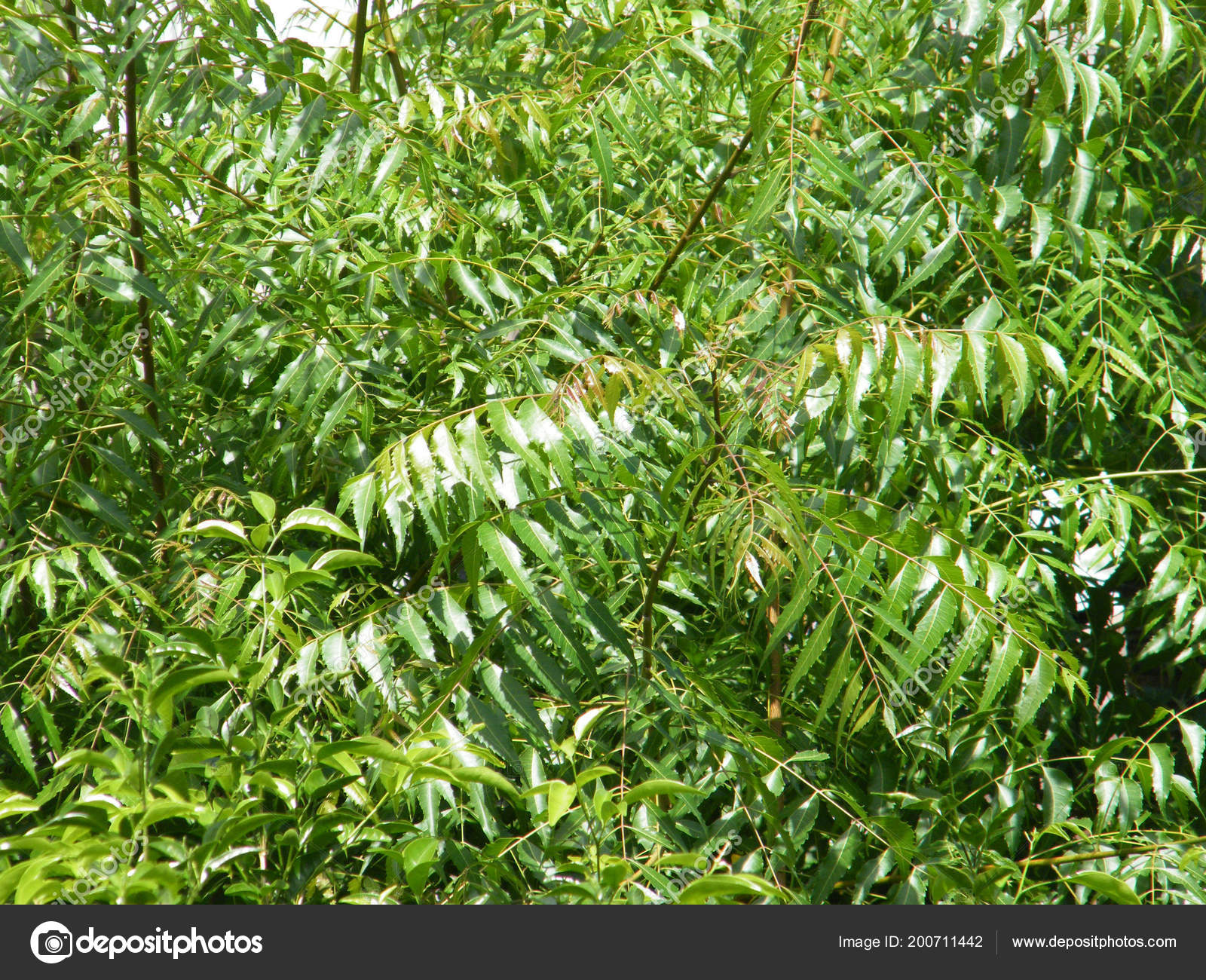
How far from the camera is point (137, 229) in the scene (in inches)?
69.0

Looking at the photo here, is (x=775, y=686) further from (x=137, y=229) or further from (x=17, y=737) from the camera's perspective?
(x=137, y=229)

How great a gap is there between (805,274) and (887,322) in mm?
348

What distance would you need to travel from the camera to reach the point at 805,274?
185 cm

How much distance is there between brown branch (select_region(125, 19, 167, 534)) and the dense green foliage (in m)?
0.01

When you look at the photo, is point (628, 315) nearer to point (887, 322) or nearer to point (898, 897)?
point (887, 322)

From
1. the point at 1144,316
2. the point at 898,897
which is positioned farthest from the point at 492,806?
the point at 1144,316

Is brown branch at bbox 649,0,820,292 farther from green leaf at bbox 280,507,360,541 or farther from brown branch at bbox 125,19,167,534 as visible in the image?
brown branch at bbox 125,19,167,534

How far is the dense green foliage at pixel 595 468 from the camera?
1.34 meters

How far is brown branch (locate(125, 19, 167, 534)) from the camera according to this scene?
5.49ft

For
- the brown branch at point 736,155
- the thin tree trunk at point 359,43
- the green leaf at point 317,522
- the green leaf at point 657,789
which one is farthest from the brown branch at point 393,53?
the green leaf at point 657,789

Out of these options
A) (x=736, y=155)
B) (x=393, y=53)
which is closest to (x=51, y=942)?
(x=736, y=155)

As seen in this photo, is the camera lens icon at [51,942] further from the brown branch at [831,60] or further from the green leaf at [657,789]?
the brown branch at [831,60]

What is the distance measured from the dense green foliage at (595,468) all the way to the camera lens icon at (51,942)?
0.31 feet

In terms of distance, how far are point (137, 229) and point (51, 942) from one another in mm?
1187
